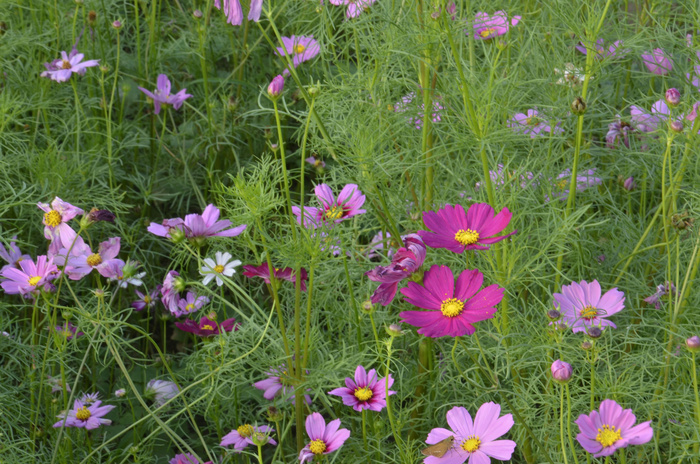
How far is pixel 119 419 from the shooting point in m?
1.35

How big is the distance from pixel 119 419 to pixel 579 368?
0.83 m

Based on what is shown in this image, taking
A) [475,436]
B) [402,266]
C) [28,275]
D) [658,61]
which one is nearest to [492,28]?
[658,61]

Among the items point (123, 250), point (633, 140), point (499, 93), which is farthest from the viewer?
point (123, 250)

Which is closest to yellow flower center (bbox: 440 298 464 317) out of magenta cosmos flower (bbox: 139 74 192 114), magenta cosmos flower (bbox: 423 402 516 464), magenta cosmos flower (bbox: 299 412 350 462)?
magenta cosmos flower (bbox: 423 402 516 464)

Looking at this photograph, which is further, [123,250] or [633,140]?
[123,250]

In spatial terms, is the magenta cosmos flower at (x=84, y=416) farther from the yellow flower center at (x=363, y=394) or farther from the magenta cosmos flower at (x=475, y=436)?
the magenta cosmos flower at (x=475, y=436)

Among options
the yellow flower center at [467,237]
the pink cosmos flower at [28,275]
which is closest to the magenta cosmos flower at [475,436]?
the yellow flower center at [467,237]

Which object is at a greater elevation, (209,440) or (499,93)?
(499,93)

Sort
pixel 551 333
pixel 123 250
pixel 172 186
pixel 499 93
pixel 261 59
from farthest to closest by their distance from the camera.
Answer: pixel 261 59 < pixel 172 186 < pixel 123 250 < pixel 499 93 < pixel 551 333

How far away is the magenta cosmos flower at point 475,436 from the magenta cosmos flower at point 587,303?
0.63ft

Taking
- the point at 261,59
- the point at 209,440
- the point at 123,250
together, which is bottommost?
the point at 209,440

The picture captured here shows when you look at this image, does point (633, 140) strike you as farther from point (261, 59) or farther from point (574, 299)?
point (261, 59)

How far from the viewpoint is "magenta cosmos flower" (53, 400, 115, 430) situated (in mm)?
1149

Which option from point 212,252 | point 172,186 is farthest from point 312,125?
point 172,186
